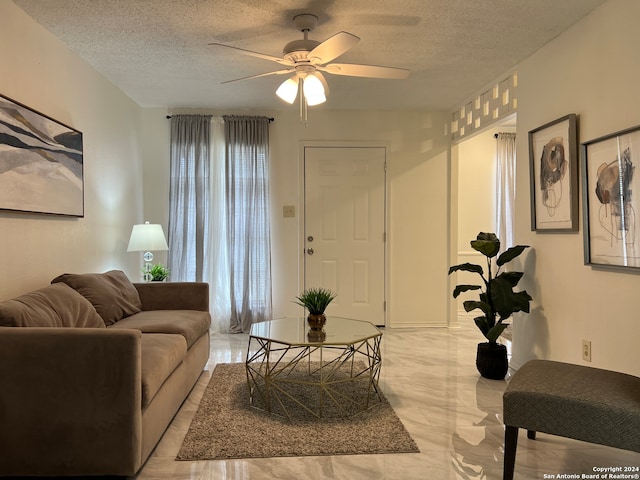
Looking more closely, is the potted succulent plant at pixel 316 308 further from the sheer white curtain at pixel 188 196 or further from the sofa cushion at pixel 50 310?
the sheer white curtain at pixel 188 196

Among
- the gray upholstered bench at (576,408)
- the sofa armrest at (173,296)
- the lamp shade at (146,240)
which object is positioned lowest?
the gray upholstered bench at (576,408)

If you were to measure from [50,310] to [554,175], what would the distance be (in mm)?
3253

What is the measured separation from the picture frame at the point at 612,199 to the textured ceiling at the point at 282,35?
2.92 ft

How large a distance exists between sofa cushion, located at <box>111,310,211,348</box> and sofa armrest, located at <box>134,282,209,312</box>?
0.34 ft

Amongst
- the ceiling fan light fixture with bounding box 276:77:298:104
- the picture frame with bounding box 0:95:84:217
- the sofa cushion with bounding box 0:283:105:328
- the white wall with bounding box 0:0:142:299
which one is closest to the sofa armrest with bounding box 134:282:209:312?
the white wall with bounding box 0:0:142:299

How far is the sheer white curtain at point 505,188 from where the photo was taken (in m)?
5.93

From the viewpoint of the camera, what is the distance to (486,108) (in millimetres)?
4438

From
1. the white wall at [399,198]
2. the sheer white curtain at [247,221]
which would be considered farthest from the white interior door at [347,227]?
the sheer white curtain at [247,221]

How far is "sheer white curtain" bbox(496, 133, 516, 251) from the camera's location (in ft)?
19.5

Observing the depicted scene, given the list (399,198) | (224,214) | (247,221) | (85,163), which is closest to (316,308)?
(85,163)

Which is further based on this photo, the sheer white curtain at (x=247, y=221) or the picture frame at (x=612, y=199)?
the sheer white curtain at (x=247, y=221)

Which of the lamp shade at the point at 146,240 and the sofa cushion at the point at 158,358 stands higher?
the lamp shade at the point at 146,240

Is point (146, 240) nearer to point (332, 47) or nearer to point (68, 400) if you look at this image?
point (68, 400)

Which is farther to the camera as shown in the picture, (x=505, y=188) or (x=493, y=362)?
(x=505, y=188)
